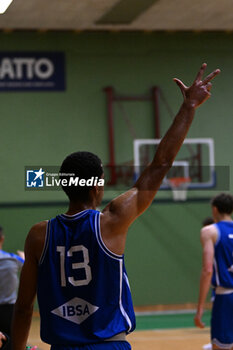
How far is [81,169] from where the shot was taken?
229 centimetres

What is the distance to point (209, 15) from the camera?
1095 cm

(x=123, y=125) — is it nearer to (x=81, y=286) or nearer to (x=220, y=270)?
(x=220, y=270)

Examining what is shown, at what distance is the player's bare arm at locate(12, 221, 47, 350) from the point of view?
7.50 feet

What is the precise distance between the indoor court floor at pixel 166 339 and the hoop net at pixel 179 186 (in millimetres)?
2836

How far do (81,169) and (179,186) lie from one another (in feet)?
30.1

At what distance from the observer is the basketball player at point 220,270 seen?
486cm

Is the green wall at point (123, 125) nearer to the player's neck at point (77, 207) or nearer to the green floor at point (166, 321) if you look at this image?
the green floor at point (166, 321)

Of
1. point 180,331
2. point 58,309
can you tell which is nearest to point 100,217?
point 58,309

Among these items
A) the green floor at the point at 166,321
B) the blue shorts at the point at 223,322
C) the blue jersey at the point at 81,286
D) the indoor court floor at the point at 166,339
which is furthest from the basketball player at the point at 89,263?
the green floor at the point at 166,321

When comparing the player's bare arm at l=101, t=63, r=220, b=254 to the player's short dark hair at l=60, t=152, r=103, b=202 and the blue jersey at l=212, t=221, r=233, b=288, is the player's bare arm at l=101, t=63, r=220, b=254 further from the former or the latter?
the blue jersey at l=212, t=221, r=233, b=288

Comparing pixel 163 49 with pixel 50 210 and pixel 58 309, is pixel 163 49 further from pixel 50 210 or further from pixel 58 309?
pixel 58 309

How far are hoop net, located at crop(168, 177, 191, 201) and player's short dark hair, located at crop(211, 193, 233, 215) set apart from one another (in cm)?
614

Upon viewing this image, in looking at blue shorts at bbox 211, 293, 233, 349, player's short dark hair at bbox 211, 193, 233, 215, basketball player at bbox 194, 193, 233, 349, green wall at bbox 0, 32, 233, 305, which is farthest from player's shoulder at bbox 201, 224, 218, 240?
green wall at bbox 0, 32, 233, 305

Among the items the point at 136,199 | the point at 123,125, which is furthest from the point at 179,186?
the point at 136,199
